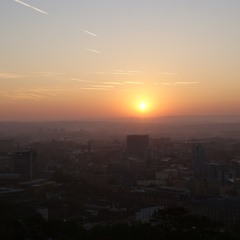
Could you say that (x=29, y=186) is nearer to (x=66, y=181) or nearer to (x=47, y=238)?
(x=66, y=181)

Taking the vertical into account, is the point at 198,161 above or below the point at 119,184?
above

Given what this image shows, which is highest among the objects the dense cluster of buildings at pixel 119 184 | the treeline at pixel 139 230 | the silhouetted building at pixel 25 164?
the treeline at pixel 139 230

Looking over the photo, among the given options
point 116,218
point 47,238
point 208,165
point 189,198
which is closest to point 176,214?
point 47,238

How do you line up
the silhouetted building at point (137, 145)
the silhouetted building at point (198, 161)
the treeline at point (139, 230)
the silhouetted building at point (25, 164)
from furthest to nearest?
the silhouetted building at point (137, 145) → the silhouetted building at point (198, 161) → the silhouetted building at point (25, 164) → the treeline at point (139, 230)

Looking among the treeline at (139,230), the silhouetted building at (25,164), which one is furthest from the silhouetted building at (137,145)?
the treeline at (139,230)

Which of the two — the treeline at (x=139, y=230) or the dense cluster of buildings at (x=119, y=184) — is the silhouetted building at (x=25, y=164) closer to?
the dense cluster of buildings at (x=119, y=184)

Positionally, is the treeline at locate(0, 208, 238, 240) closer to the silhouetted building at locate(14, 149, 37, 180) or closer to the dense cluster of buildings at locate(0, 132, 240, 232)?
the dense cluster of buildings at locate(0, 132, 240, 232)

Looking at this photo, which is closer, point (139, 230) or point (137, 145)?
point (139, 230)

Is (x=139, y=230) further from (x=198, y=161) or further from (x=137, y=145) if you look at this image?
(x=137, y=145)

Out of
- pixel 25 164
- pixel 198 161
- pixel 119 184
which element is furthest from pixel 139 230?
pixel 198 161

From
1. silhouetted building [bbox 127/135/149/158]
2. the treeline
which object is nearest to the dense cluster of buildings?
silhouetted building [bbox 127/135/149/158]
